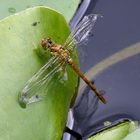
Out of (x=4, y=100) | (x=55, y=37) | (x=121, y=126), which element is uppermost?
(x=55, y=37)

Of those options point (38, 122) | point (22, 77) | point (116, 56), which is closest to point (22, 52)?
point (22, 77)

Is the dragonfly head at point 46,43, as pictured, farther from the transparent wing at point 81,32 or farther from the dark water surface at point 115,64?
the dark water surface at point 115,64

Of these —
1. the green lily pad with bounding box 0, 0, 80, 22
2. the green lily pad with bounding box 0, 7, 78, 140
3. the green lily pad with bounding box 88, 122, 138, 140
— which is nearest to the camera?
the green lily pad with bounding box 0, 7, 78, 140

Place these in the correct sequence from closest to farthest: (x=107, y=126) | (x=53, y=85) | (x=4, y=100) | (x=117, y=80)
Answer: (x=4, y=100)
(x=53, y=85)
(x=107, y=126)
(x=117, y=80)

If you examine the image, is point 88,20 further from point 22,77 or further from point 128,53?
point 22,77

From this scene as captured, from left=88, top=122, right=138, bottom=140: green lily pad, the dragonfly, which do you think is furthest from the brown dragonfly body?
left=88, top=122, right=138, bottom=140: green lily pad

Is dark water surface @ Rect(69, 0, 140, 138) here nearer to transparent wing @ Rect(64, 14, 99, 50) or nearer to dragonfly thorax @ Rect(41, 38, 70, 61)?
transparent wing @ Rect(64, 14, 99, 50)
